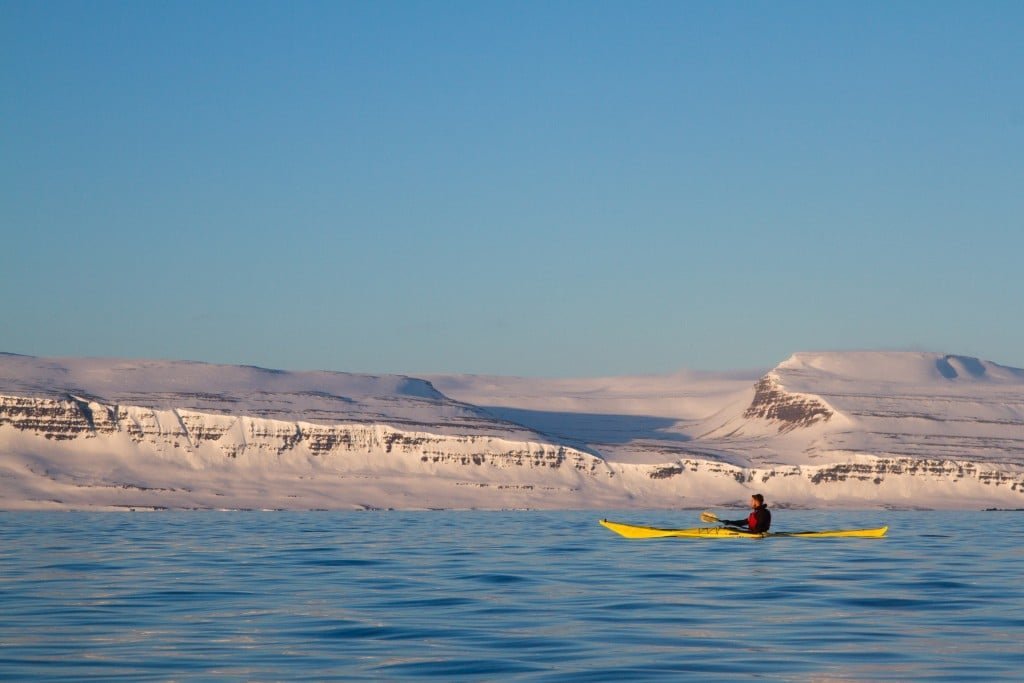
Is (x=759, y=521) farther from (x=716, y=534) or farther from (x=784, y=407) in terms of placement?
(x=784, y=407)

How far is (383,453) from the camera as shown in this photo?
9738 centimetres

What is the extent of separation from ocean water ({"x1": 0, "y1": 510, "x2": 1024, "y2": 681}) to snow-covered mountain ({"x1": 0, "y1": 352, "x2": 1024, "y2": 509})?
4452 centimetres

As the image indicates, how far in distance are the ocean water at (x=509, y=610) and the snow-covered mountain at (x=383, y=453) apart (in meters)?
44.5

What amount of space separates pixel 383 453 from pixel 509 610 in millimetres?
74028

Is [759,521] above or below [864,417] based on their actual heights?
below

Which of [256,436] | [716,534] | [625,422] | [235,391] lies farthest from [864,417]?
[716,534]

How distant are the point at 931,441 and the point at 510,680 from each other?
99.6 m

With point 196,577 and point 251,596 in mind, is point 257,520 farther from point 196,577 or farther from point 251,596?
point 251,596

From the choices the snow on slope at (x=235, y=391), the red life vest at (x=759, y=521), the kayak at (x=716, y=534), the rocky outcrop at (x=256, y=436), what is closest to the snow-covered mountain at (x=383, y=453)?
the rocky outcrop at (x=256, y=436)

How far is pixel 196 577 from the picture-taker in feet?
99.2

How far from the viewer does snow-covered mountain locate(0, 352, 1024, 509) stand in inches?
3494

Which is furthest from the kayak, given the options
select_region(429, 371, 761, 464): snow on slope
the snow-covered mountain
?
select_region(429, 371, 761, 464): snow on slope

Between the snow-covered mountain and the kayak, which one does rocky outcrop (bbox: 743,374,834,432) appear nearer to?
the snow-covered mountain

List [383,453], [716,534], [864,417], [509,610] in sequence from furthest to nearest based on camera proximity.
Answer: [864,417] < [383,453] < [716,534] < [509,610]
